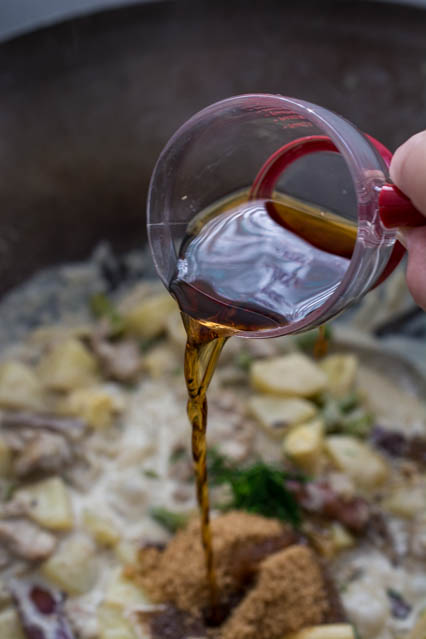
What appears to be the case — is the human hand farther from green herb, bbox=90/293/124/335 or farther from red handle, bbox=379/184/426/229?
green herb, bbox=90/293/124/335

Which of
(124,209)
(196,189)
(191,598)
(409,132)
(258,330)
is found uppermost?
(196,189)

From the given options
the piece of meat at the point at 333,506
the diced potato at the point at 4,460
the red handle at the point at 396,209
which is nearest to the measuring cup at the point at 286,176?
the red handle at the point at 396,209

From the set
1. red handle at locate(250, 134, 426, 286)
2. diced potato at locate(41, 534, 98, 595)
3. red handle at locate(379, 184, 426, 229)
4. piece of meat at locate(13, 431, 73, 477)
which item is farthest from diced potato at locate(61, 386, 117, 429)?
red handle at locate(379, 184, 426, 229)

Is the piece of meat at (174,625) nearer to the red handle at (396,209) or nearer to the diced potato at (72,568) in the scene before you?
the diced potato at (72,568)

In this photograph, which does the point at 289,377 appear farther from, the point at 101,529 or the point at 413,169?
the point at 413,169

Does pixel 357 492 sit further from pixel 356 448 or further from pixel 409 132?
pixel 409 132

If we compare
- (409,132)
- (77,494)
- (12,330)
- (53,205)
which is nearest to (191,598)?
(77,494)
